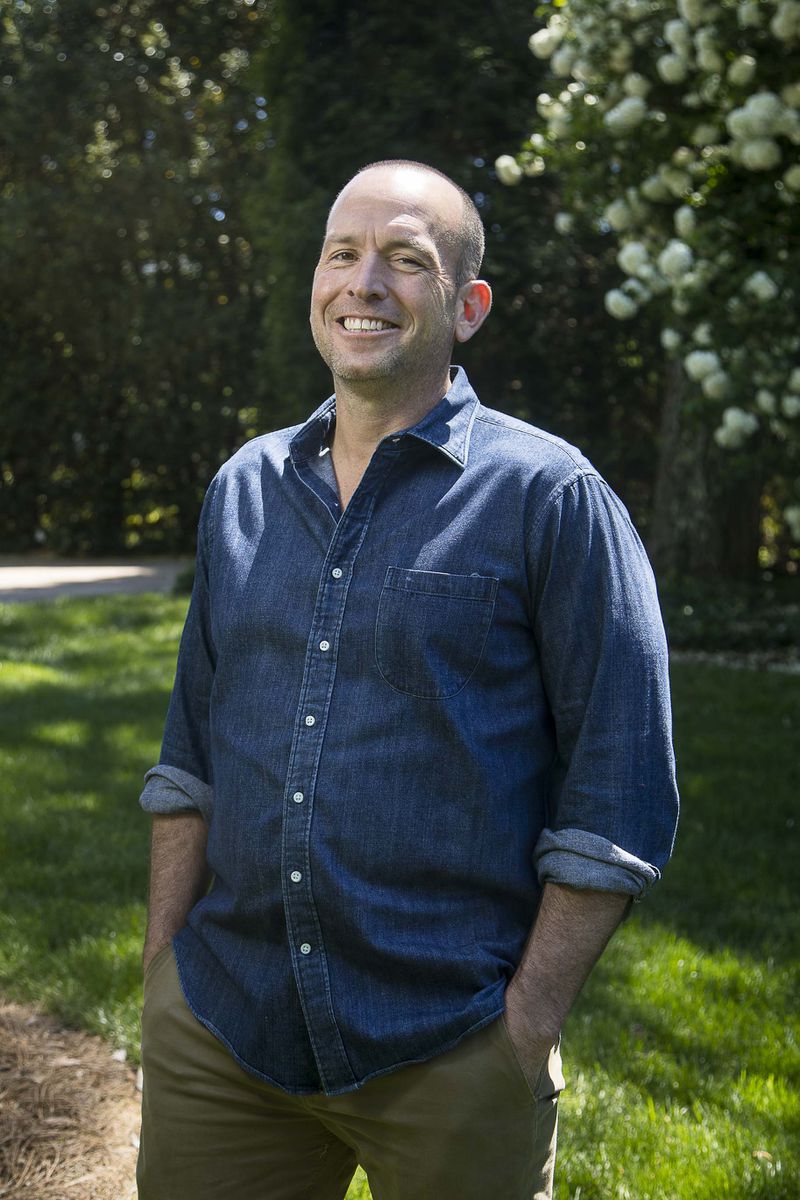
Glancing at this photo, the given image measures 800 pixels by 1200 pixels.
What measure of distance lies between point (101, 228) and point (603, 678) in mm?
15022

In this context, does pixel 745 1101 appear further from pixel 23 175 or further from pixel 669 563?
pixel 23 175

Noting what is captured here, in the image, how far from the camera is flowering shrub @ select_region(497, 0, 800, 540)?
18.5ft

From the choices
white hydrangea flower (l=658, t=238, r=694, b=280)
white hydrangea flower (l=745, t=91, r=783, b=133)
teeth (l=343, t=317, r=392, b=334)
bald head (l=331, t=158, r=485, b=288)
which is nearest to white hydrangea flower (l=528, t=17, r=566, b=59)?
white hydrangea flower (l=658, t=238, r=694, b=280)

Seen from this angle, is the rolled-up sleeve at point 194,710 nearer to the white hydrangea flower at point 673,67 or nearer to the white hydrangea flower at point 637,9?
the white hydrangea flower at point 673,67

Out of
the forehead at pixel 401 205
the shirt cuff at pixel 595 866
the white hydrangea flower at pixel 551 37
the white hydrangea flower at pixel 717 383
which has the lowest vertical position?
the shirt cuff at pixel 595 866

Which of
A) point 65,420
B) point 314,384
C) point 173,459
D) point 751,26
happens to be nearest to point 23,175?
point 65,420

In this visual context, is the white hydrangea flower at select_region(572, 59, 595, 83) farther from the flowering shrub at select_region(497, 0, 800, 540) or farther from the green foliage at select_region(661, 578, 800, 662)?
the green foliage at select_region(661, 578, 800, 662)

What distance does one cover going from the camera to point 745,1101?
10.5ft

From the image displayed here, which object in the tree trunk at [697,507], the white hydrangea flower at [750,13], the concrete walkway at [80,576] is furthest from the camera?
the concrete walkway at [80,576]

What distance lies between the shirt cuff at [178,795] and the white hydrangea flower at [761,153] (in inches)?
178

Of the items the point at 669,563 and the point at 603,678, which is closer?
the point at 603,678

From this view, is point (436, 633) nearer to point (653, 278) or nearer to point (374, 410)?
point (374, 410)

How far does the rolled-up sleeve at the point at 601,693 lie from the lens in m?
1.70

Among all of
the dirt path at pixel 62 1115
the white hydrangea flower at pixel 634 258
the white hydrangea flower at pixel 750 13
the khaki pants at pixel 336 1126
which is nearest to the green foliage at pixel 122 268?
the white hydrangea flower at pixel 634 258
